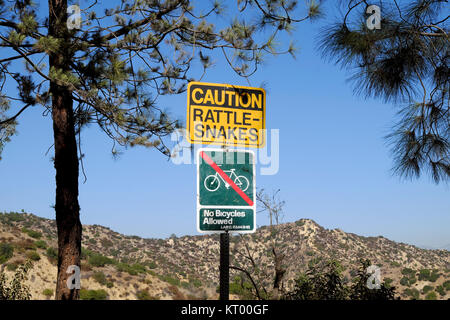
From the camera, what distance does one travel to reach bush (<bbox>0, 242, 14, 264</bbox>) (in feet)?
75.4

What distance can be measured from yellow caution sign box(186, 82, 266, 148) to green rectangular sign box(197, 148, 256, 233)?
0.42 ft

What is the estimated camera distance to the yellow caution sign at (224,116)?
368 cm

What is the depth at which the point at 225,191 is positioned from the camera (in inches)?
143

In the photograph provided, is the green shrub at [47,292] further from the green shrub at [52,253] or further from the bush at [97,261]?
the bush at [97,261]

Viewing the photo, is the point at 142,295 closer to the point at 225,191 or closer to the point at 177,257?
the point at 177,257

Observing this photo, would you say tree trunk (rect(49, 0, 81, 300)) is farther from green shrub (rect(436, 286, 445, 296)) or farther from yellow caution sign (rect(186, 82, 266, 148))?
green shrub (rect(436, 286, 445, 296))

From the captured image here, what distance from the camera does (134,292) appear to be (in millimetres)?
23688

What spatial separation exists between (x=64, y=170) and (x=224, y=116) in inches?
145

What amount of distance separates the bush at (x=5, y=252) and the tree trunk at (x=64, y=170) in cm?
1878

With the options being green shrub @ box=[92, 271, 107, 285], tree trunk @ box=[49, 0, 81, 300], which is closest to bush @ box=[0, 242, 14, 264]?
green shrub @ box=[92, 271, 107, 285]

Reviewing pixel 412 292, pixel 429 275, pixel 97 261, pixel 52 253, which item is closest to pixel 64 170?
pixel 97 261

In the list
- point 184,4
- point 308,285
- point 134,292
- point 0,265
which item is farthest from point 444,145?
point 0,265

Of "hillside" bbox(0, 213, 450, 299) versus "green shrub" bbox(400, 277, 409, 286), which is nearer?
"hillside" bbox(0, 213, 450, 299)

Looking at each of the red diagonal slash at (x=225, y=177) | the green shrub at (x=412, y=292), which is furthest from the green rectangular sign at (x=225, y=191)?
the green shrub at (x=412, y=292)
